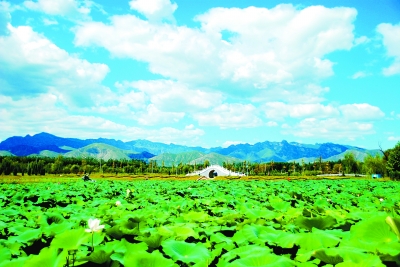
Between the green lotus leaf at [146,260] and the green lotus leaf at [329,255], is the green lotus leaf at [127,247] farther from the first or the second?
the green lotus leaf at [329,255]

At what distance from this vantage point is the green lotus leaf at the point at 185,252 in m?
2.32

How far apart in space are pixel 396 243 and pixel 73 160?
166129mm

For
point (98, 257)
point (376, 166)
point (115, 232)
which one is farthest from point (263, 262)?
point (376, 166)

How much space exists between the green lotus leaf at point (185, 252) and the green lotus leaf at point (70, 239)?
0.72 m

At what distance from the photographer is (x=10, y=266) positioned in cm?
221

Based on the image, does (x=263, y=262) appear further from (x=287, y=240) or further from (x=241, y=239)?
(x=241, y=239)

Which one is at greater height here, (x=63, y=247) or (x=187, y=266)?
(x=63, y=247)

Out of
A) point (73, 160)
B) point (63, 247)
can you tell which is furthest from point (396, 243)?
point (73, 160)

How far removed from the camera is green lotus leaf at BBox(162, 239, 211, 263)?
7.63ft

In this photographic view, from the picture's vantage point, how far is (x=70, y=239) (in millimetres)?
2537

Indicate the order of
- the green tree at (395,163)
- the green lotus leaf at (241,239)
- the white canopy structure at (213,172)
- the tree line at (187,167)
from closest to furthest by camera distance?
the green lotus leaf at (241,239) < the green tree at (395,163) < the tree line at (187,167) < the white canopy structure at (213,172)

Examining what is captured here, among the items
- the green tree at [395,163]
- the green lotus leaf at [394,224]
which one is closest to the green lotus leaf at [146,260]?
the green lotus leaf at [394,224]

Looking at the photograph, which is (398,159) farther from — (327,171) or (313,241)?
(327,171)

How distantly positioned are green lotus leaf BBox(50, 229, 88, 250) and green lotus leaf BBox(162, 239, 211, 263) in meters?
0.72
